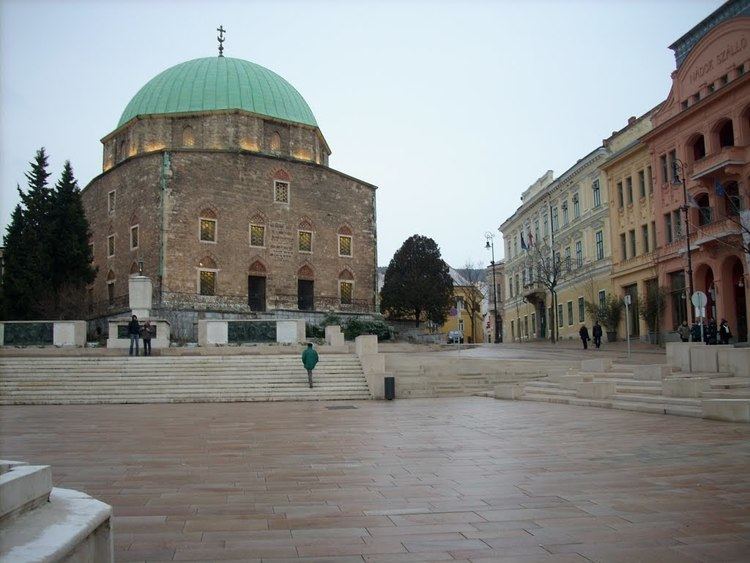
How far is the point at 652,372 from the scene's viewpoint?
17.1m

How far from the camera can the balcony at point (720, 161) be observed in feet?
100

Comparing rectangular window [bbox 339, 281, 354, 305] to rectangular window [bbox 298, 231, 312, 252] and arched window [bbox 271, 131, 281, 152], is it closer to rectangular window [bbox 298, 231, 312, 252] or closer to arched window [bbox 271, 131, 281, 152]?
rectangular window [bbox 298, 231, 312, 252]

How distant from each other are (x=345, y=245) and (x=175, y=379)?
27.6m

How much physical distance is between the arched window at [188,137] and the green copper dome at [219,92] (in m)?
1.25

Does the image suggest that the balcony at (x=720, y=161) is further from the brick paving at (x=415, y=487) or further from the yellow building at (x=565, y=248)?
the brick paving at (x=415, y=487)

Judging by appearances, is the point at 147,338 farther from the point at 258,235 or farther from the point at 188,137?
the point at 188,137

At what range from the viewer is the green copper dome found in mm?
46406

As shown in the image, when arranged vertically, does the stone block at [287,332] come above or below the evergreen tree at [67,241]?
below

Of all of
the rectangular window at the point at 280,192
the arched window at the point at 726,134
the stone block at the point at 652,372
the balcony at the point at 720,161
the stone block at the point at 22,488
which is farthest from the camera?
the rectangular window at the point at 280,192

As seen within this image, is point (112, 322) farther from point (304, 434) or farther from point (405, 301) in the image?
point (405, 301)

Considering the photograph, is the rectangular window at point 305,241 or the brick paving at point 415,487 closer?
the brick paving at point 415,487

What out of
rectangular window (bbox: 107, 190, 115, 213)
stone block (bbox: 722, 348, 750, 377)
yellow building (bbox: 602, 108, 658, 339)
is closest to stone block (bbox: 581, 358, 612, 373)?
stone block (bbox: 722, 348, 750, 377)

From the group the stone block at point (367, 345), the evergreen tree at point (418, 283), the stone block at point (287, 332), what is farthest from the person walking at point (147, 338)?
the evergreen tree at point (418, 283)

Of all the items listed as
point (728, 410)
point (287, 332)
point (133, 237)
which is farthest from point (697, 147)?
point (133, 237)
